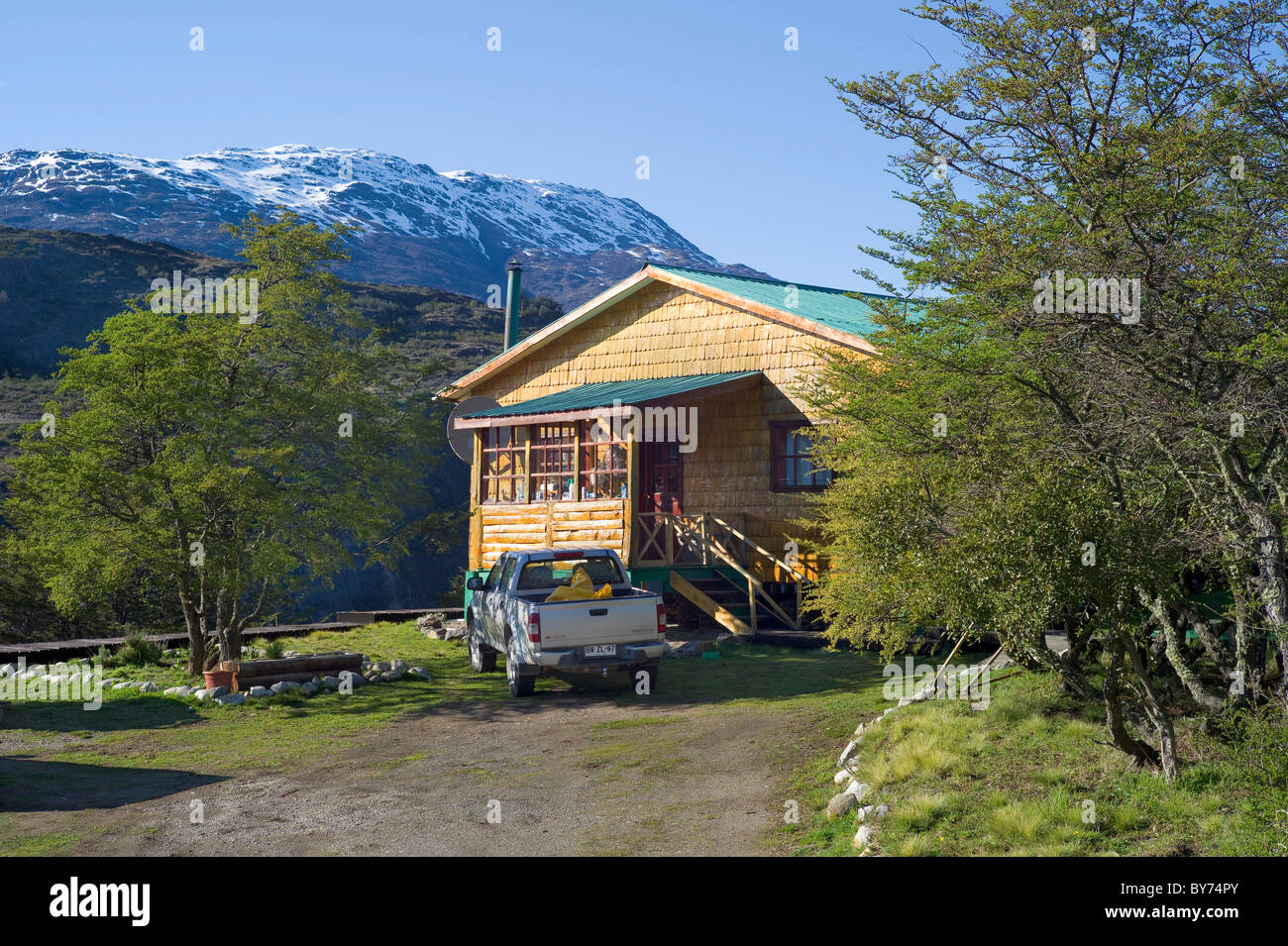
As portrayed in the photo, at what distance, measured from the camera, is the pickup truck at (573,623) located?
1336 centimetres

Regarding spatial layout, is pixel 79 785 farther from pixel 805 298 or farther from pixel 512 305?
pixel 512 305

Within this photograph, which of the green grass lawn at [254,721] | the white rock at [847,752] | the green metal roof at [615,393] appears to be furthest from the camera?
the green metal roof at [615,393]

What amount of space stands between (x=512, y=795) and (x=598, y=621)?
4703 millimetres

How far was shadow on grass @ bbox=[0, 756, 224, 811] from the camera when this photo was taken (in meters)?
9.11

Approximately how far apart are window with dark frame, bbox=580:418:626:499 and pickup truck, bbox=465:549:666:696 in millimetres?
5265

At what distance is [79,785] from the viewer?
982 cm

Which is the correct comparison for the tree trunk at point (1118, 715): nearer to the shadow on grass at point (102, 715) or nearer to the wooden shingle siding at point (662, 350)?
the shadow on grass at point (102, 715)

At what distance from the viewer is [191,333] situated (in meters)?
15.8

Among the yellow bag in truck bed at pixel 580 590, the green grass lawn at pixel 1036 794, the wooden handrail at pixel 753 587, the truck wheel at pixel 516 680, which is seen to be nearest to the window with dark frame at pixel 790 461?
the wooden handrail at pixel 753 587

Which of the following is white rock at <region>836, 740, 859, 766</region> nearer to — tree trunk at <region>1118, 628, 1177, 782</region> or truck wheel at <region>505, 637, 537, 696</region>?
tree trunk at <region>1118, 628, 1177, 782</region>

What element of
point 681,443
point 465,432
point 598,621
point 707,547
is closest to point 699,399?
point 681,443

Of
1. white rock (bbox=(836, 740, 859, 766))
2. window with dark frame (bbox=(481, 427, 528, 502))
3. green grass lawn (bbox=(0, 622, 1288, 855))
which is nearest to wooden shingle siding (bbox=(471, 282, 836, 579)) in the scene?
window with dark frame (bbox=(481, 427, 528, 502))

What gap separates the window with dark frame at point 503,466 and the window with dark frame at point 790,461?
4.92m
